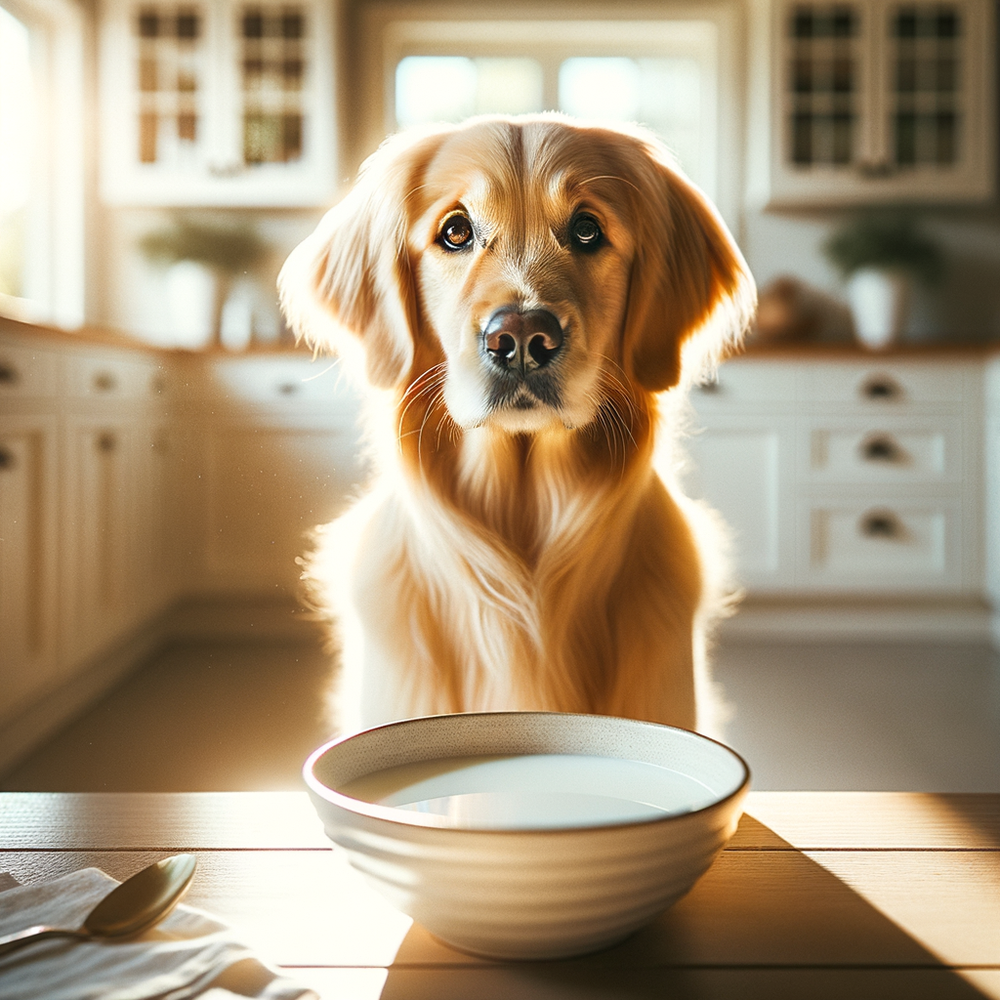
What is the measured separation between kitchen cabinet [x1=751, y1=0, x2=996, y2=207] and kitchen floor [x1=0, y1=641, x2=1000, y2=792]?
139 centimetres

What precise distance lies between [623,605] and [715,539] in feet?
0.44

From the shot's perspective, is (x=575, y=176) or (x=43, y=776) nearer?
(x=575, y=176)

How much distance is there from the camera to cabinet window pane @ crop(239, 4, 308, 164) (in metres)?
2.72

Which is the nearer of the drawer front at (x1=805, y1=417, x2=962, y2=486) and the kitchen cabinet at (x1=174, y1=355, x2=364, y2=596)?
the kitchen cabinet at (x1=174, y1=355, x2=364, y2=596)

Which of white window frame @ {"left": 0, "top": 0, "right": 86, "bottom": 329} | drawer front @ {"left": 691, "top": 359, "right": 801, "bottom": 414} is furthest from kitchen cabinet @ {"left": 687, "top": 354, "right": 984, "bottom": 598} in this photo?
white window frame @ {"left": 0, "top": 0, "right": 86, "bottom": 329}

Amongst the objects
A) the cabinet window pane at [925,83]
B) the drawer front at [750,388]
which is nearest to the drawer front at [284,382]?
the drawer front at [750,388]

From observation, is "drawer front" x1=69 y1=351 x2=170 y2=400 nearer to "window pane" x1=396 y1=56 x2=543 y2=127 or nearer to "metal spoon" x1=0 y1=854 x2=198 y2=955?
"window pane" x1=396 y1=56 x2=543 y2=127

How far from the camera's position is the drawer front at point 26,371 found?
1406 millimetres

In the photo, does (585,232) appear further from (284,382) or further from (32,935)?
(284,382)

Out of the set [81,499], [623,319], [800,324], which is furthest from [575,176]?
[800,324]

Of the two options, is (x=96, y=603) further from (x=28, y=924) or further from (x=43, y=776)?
(x=28, y=924)

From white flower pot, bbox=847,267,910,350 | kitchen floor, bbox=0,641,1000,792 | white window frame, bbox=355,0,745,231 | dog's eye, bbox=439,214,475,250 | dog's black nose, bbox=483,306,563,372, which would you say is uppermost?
white window frame, bbox=355,0,745,231

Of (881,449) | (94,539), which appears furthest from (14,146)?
(881,449)

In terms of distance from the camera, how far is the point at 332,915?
0.38 meters
